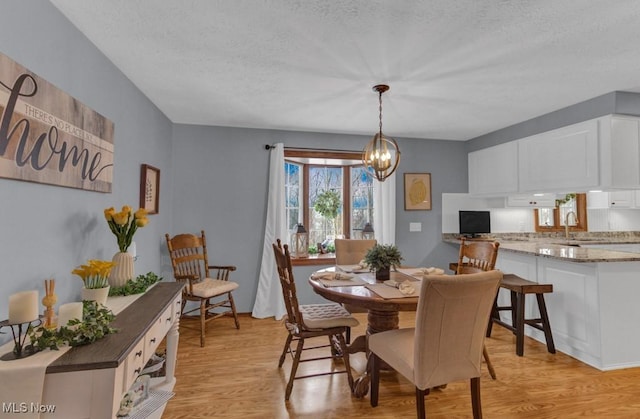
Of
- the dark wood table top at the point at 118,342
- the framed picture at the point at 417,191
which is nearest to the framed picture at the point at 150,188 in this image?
the dark wood table top at the point at 118,342

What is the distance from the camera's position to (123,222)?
202 cm

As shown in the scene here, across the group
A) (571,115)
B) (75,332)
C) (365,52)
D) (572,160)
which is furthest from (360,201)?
(75,332)

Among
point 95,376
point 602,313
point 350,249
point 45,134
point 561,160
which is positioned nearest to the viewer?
point 95,376

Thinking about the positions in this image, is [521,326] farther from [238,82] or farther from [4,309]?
[4,309]

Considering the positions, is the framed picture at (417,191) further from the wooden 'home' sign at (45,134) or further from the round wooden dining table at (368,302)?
the wooden 'home' sign at (45,134)

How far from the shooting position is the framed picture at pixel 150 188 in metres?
2.91

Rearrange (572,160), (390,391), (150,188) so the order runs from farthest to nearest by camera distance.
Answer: (572,160), (150,188), (390,391)

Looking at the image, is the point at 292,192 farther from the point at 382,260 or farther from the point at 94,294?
the point at 94,294

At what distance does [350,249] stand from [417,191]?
1.66m

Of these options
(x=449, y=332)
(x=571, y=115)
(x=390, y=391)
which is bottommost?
(x=390, y=391)

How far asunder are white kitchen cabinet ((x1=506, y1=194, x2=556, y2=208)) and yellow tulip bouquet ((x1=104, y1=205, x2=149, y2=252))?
4310 mm

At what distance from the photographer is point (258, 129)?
13.4 feet

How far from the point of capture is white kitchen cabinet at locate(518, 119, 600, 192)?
122 inches

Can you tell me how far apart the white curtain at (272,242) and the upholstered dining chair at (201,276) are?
42 centimetres
